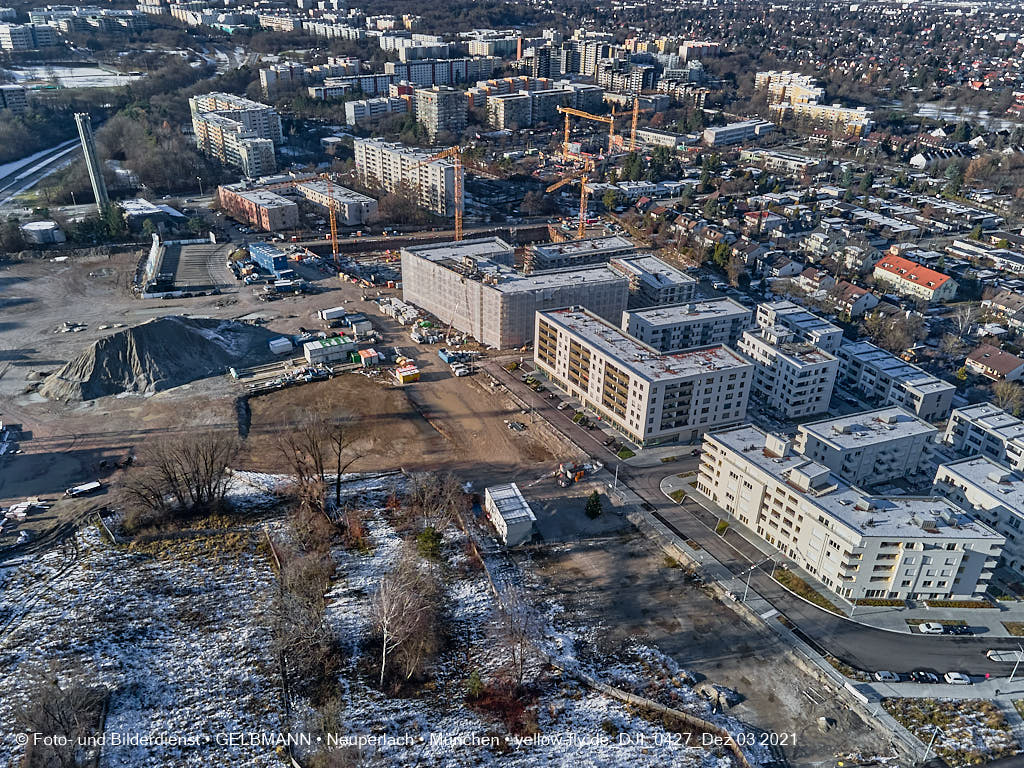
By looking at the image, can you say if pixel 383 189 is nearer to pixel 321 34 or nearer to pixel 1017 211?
pixel 1017 211

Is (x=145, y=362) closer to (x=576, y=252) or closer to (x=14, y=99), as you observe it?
(x=576, y=252)

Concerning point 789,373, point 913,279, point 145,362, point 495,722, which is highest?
point 789,373

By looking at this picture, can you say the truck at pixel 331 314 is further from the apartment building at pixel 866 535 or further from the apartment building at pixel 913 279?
the apartment building at pixel 913 279

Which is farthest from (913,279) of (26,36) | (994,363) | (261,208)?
(26,36)

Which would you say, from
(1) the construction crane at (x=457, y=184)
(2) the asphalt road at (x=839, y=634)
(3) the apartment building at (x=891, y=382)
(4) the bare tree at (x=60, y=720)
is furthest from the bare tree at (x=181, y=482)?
(1) the construction crane at (x=457, y=184)

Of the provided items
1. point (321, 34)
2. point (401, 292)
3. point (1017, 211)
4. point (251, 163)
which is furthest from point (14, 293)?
point (321, 34)

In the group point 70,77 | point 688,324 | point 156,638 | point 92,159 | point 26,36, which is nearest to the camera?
point 156,638

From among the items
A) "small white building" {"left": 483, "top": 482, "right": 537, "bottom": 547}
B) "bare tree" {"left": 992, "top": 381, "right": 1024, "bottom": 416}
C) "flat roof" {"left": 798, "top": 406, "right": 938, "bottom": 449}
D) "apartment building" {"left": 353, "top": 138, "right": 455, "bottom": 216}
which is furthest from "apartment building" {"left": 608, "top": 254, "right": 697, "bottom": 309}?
"apartment building" {"left": 353, "top": 138, "right": 455, "bottom": 216}
